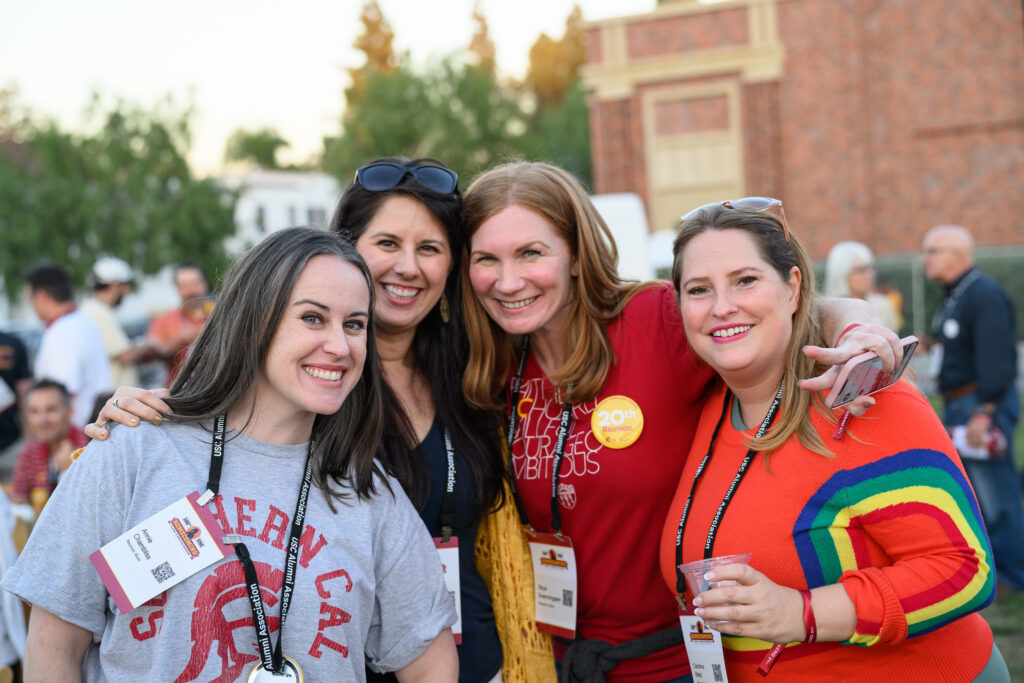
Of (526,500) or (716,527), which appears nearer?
(716,527)

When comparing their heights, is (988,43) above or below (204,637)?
above

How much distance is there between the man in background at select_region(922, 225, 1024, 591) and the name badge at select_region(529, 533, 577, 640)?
4236 millimetres

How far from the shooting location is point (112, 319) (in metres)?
7.46

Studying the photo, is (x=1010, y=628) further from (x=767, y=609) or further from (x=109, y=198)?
(x=109, y=198)

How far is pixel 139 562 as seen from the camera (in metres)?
1.81

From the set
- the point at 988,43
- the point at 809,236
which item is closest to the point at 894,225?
the point at 809,236

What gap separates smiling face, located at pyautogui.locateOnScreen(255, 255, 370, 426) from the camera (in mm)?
2002

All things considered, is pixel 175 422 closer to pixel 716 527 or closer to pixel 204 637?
pixel 204 637

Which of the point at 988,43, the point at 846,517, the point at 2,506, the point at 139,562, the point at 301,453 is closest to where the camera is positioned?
the point at 139,562

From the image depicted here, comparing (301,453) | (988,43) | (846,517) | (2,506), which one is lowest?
(2,506)

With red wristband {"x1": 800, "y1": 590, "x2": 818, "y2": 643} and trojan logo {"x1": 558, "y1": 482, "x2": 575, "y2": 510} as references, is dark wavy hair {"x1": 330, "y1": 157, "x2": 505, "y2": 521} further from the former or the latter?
red wristband {"x1": 800, "y1": 590, "x2": 818, "y2": 643}

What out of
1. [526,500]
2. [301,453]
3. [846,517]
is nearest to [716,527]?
[846,517]

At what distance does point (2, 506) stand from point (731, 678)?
2.94m

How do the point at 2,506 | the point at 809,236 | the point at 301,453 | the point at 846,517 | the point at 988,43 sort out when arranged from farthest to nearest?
the point at 809,236 < the point at 988,43 < the point at 2,506 < the point at 301,453 < the point at 846,517
